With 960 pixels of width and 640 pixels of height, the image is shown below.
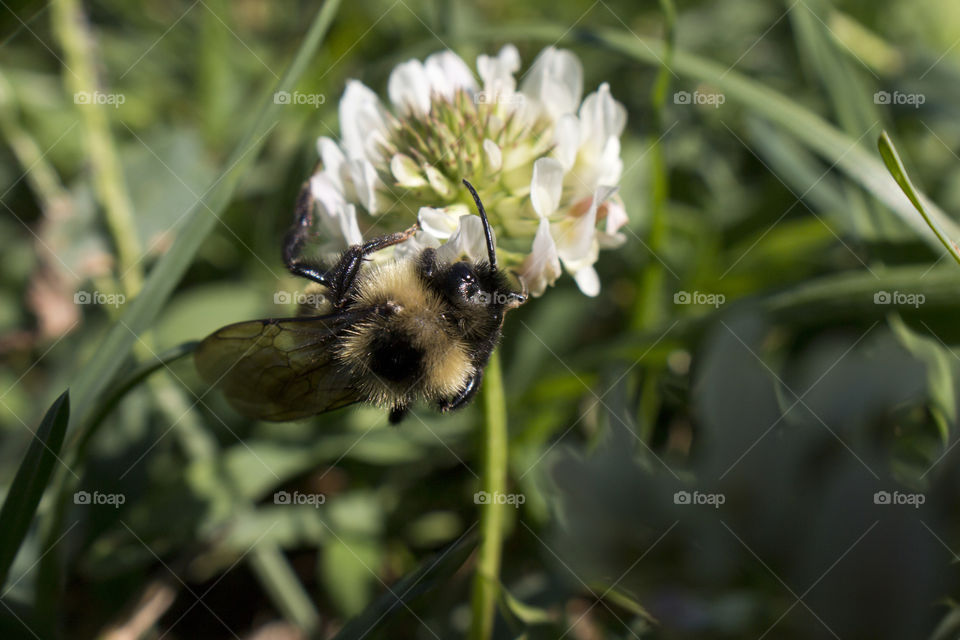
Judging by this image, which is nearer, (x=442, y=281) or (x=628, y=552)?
(x=628, y=552)

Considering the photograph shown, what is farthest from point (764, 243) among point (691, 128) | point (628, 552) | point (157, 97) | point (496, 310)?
point (157, 97)

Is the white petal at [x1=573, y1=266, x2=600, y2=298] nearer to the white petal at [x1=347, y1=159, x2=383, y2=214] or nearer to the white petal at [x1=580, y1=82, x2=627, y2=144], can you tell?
the white petal at [x1=580, y1=82, x2=627, y2=144]

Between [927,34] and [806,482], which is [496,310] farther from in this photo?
[927,34]

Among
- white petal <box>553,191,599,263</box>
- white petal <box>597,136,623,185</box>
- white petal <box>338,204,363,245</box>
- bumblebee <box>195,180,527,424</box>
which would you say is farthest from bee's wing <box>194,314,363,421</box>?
white petal <box>597,136,623,185</box>

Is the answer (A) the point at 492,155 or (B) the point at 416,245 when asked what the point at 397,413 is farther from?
(A) the point at 492,155

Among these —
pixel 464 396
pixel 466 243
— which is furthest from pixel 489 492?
pixel 466 243
